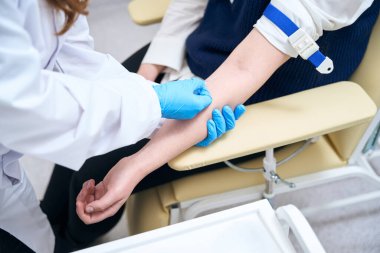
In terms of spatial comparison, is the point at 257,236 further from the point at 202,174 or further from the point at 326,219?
the point at 326,219

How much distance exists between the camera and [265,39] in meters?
0.83

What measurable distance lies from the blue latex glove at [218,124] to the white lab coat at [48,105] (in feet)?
0.39

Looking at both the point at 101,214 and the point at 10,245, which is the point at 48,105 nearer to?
the point at 101,214

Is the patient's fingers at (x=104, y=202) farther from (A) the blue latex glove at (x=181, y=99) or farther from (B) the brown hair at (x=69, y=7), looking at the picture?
(B) the brown hair at (x=69, y=7)

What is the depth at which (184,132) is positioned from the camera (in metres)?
0.79

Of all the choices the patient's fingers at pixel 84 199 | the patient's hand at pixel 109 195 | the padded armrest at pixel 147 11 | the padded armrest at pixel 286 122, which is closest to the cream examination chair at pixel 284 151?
the padded armrest at pixel 286 122

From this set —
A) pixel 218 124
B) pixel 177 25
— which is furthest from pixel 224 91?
pixel 177 25

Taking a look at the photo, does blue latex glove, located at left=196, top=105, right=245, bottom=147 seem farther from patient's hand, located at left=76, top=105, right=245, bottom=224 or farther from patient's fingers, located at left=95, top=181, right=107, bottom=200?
patient's fingers, located at left=95, top=181, right=107, bottom=200

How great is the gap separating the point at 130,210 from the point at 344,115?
73 centimetres

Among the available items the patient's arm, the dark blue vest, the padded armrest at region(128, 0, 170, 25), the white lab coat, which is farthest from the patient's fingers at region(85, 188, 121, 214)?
the padded armrest at region(128, 0, 170, 25)

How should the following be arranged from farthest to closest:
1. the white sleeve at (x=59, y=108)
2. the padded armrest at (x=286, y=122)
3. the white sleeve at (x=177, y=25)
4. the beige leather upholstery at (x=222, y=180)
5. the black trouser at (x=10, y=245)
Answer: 1. the white sleeve at (x=177, y=25)
2. the beige leather upholstery at (x=222, y=180)
3. the black trouser at (x=10, y=245)
4. the padded armrest at (x=286, y=122)
5. the white sleeve at (x=59, y=108)

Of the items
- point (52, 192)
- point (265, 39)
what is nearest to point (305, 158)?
point (265, 39)

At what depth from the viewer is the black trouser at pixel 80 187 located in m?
0.98

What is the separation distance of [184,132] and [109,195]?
0.20 meters
